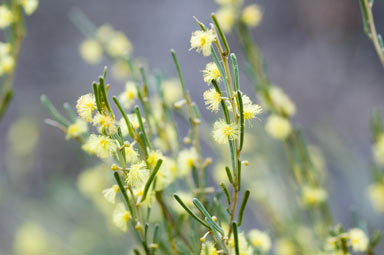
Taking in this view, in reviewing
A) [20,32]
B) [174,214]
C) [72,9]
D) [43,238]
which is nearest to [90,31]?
[20,32]

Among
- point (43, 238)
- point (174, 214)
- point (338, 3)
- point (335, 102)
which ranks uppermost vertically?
point (338, 3)

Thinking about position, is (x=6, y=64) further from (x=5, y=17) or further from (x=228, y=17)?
(x=228, y=17)

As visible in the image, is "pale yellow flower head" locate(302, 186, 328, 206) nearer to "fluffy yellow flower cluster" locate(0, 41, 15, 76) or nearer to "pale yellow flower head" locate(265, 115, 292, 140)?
"pale yellow flower head" locate(265, 115, 292, 140)

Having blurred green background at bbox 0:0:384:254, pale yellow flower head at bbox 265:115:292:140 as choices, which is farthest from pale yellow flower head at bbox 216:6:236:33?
blurred green background at bbox 0:0:384:254

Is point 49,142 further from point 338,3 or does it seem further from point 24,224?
point 338,3

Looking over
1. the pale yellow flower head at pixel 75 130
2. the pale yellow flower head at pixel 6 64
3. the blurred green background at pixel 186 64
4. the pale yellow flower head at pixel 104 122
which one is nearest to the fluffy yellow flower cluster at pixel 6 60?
the pale yellow flower head at pixel 6 64

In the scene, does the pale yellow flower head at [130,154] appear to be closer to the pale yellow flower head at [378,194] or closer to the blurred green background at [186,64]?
the pale yellow flower head at [378,194]

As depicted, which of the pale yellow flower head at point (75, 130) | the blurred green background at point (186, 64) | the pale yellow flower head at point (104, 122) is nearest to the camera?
the pale yellow flower head at point (104, 122)
